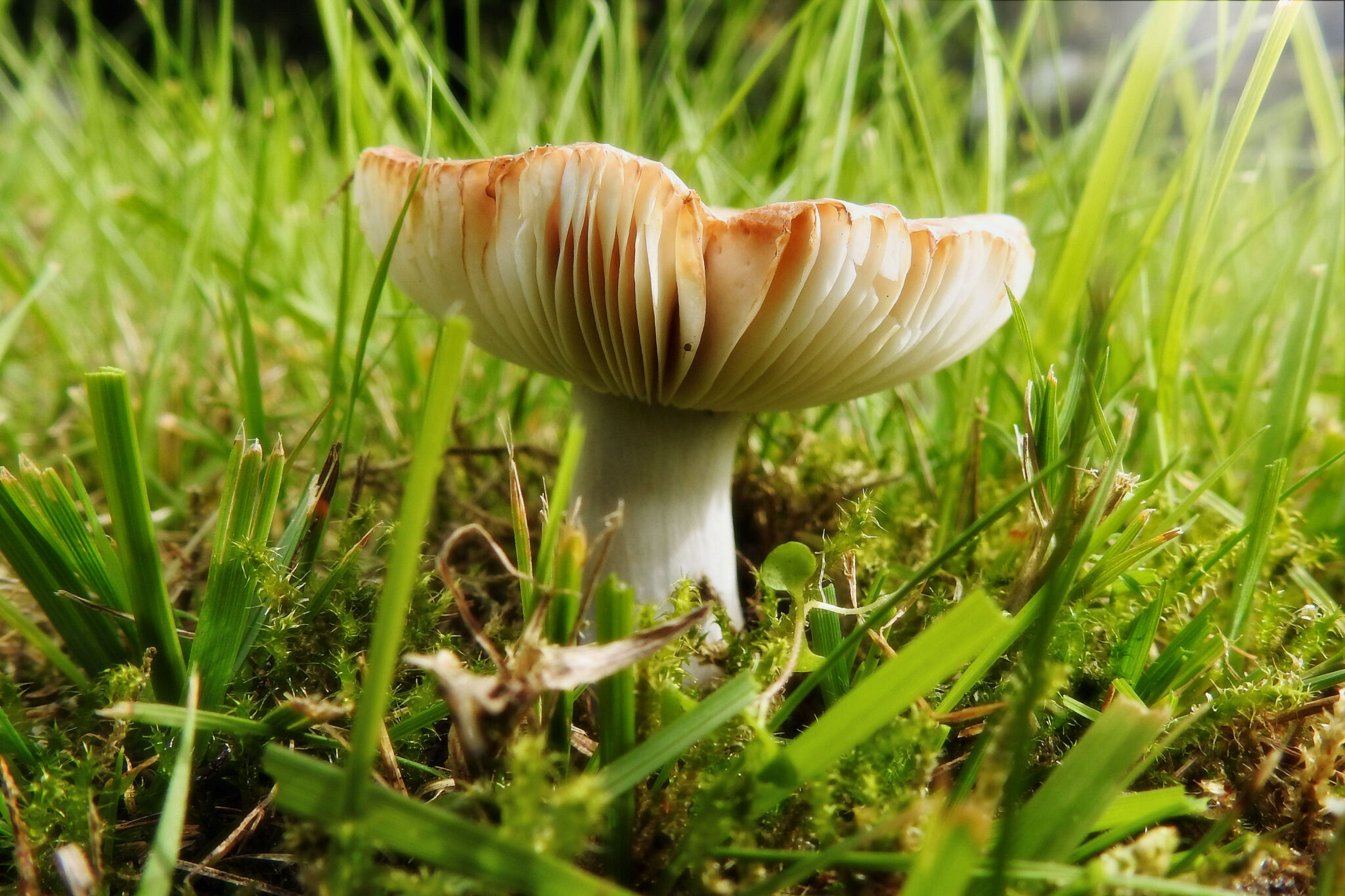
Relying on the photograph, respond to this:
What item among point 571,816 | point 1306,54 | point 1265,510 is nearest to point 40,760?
point 571,816

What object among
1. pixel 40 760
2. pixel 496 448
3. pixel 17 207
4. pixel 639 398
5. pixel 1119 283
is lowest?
pixel 40 760

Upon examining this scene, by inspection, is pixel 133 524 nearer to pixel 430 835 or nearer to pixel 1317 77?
pixel 430 835

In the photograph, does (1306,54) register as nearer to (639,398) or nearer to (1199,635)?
(1199,635)

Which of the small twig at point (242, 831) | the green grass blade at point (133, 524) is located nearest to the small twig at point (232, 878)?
the small twig at point (242, 831)

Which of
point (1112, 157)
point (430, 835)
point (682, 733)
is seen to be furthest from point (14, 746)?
point (1112, 157)

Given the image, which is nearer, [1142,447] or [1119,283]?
[1119,283]

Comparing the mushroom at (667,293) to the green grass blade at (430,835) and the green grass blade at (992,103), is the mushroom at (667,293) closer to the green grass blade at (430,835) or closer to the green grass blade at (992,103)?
the green grass blade at (992,103)
